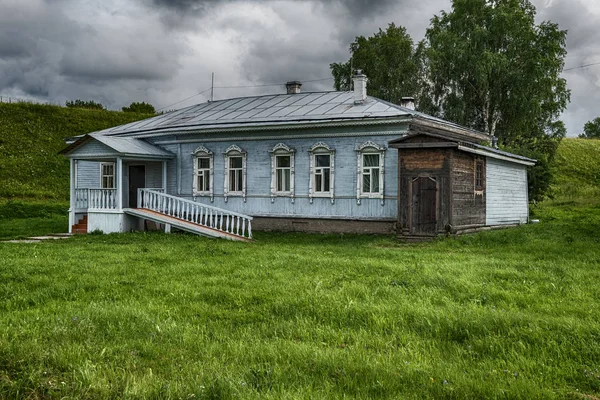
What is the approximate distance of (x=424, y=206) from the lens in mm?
18000

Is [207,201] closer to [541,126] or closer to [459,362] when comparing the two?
[459,362]

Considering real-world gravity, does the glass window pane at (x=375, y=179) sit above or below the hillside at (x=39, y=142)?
below

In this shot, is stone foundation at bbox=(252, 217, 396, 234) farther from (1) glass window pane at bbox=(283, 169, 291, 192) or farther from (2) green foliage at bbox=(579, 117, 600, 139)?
(2) green foliage at bbox=(579, 117, 600, 139)

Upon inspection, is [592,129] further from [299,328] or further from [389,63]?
[299,328]

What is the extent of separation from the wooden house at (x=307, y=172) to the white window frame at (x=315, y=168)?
38 millimetres

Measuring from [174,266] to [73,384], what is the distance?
6.61 meters

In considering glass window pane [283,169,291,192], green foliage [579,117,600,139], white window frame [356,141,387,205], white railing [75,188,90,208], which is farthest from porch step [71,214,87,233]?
green foliage [579,117,600,139]

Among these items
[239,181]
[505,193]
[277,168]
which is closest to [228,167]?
[239,181]

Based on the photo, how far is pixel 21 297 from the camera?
26.2 ft

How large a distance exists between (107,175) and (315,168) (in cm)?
956

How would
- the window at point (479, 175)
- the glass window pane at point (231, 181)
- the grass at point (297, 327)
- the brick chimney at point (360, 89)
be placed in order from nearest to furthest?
the grass at point (297, 327)
the window at point (479, 175)
the brick chimney at point (360, 89)
the glass window pane at point (231, 181)

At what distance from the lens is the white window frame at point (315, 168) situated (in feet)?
66.8

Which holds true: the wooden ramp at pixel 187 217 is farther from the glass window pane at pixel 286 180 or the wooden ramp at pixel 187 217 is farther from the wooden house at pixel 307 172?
the glass window pane at pixel 286 180

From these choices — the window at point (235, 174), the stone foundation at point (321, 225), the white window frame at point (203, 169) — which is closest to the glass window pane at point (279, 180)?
the stone foundation at point (321, 225)
